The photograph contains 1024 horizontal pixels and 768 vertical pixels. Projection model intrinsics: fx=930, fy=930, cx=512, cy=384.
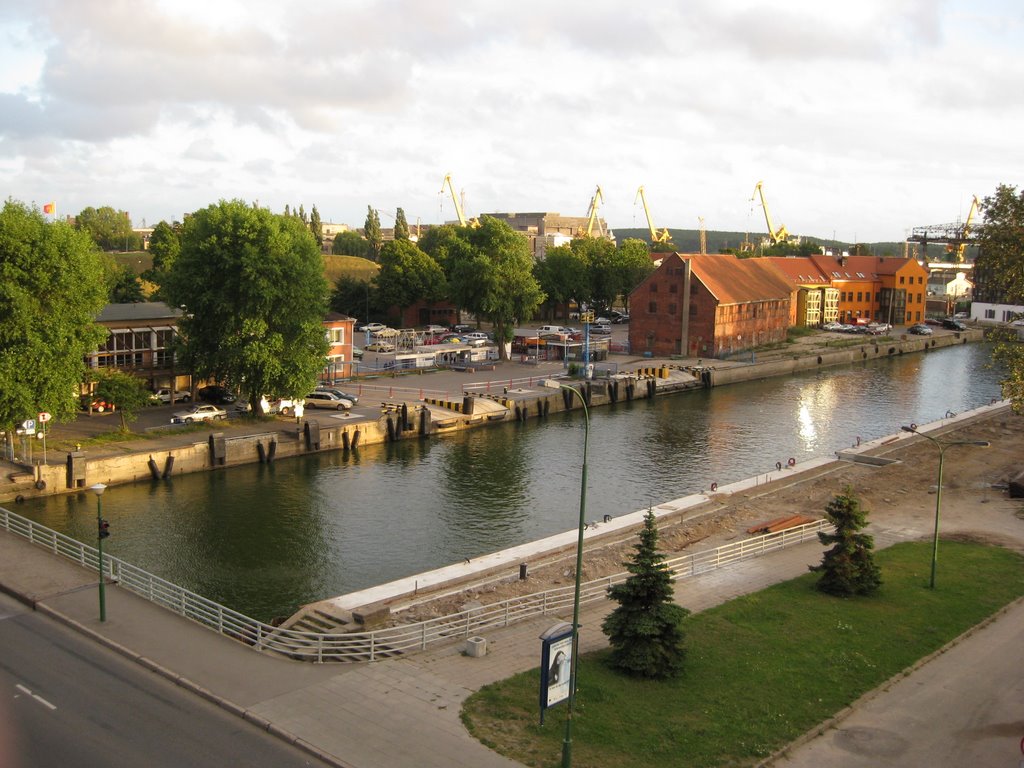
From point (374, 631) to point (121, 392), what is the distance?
28.7 m

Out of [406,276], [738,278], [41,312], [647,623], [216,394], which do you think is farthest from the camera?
[406,276]

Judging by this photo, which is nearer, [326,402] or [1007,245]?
[1007,245]

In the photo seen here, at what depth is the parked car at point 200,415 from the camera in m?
50.7

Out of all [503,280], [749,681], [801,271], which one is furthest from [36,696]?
[801,271]

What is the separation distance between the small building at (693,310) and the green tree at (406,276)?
22970 mm

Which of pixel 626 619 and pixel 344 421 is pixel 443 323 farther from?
pixel 626 619

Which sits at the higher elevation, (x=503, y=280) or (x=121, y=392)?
(x=503, y=280)

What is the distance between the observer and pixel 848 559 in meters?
26.5

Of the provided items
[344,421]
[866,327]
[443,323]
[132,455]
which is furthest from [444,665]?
[866,327]

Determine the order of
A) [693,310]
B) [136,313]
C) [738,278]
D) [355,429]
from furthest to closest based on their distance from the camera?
1. [738,278]
2. [693,310]
3. [136,313]
4. [355,429]

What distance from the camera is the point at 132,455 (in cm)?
4334

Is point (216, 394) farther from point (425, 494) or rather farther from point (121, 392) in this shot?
point (425, 494)

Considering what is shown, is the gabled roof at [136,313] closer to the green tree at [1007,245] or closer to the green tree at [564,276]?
the green tree at [1007,245]

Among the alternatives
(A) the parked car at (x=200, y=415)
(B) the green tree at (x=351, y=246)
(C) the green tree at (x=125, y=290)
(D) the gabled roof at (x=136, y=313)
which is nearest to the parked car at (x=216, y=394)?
(A) the parked car at (x=200, y=415)
